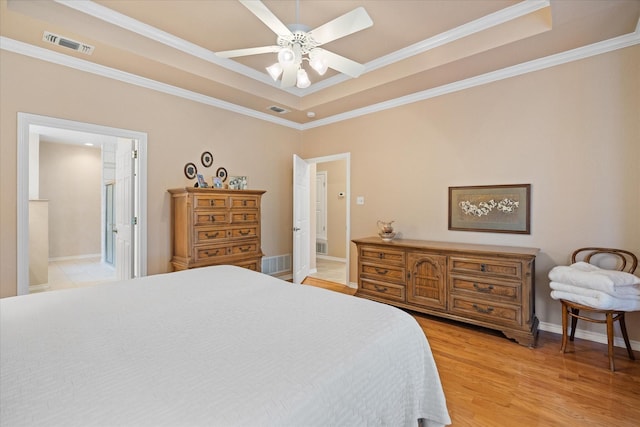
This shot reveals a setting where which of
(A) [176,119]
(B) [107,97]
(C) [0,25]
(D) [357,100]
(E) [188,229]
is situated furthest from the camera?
(D) [357,100]

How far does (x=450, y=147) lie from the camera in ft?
11.7

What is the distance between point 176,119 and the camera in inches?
145

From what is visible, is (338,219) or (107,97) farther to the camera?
(338,219)

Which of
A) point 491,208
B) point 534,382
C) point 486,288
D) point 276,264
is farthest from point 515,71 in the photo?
point 276,264

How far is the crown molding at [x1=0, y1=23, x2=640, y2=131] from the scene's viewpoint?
2.61 meters

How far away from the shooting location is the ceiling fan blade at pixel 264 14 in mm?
1770

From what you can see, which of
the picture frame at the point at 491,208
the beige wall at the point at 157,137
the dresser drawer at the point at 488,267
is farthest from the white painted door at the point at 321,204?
the dresser drawer at the point at 488,267

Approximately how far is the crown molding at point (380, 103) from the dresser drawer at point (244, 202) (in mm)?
1348

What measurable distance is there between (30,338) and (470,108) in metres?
4.02

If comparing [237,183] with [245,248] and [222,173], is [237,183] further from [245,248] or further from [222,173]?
[245,248]

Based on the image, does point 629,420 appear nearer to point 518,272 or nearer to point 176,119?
point 518,272

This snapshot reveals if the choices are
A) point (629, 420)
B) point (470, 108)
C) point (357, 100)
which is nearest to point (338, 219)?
point (357, 100)

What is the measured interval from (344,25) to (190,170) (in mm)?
2686

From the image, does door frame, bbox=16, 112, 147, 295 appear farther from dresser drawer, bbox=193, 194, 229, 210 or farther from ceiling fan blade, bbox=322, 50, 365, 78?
ceiling fan blade, bbox=322, 50, 365, 78
